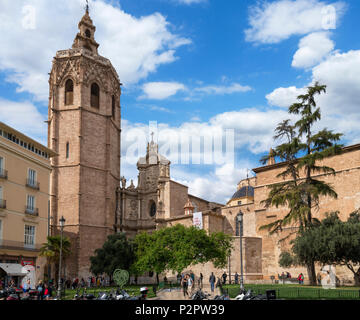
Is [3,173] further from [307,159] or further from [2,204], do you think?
[307,159]

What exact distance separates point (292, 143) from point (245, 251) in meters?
14.4

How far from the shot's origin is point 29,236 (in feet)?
103

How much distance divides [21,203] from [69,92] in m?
21.5

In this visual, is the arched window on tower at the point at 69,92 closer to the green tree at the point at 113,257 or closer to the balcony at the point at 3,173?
the green tree at the point at 113,257

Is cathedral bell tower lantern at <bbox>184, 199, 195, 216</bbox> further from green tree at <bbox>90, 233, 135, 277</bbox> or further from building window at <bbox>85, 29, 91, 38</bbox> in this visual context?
building window at <bbox>85, 29, 91, 38</bbox>

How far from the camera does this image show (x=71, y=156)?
4609cm

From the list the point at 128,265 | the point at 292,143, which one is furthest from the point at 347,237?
the point at 128,265

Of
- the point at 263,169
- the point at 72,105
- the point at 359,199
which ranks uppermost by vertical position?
the point at 72,105

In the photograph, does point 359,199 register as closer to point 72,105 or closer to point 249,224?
point 249,224

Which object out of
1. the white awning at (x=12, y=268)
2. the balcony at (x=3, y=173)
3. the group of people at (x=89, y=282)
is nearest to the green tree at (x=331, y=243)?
the white awning at (x=12, y=268)

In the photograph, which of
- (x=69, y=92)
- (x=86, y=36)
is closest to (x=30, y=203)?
(x=69, y=92)

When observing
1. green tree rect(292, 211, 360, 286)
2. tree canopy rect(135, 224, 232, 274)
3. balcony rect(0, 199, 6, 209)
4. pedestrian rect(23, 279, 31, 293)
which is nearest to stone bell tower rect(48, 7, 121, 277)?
tree canopy rect(135, 224, 232, 274)

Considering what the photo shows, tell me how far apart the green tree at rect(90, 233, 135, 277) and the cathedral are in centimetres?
416
